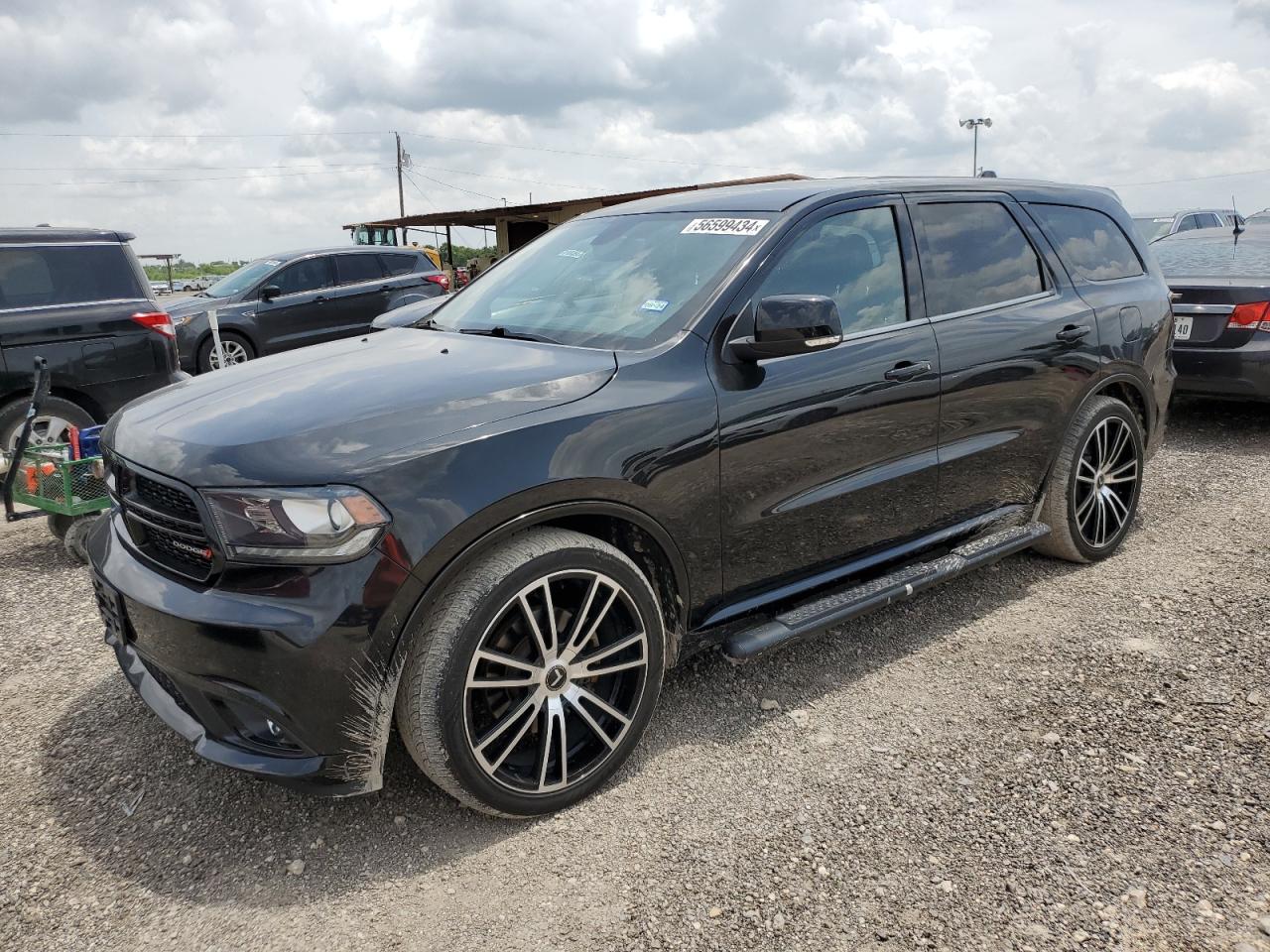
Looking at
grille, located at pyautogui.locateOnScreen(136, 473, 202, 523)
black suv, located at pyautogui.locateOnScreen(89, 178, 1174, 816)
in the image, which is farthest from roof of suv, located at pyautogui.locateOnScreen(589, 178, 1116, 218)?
grille, located at pyautogui.locateOnScreen(136, 473, 202, 523)

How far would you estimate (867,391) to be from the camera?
339 cm

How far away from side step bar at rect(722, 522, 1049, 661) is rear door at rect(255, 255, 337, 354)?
981cm

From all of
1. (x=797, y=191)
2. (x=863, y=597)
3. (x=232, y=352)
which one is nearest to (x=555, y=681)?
(x=863, y=597)

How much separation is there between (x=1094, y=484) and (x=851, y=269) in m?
1.91

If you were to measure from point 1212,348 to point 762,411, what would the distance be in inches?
218

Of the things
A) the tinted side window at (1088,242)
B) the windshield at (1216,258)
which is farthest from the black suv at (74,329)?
the windshield at (1216,258)

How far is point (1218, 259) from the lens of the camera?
7.68m

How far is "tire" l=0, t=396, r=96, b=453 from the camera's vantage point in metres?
6.16

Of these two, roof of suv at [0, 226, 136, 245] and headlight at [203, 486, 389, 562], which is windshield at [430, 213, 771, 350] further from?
roof of suv at [0, 226, 136, 245]

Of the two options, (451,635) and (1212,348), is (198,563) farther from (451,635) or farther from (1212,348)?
(1212,348)

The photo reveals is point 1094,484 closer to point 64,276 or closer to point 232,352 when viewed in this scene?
point 64,276

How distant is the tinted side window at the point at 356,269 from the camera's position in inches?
485

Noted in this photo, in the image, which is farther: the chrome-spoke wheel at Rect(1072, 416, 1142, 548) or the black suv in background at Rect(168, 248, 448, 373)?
the black suv in background at Rect(168, 248, 448, 373)

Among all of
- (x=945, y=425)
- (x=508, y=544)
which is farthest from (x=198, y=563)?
(x=945, y=425)
